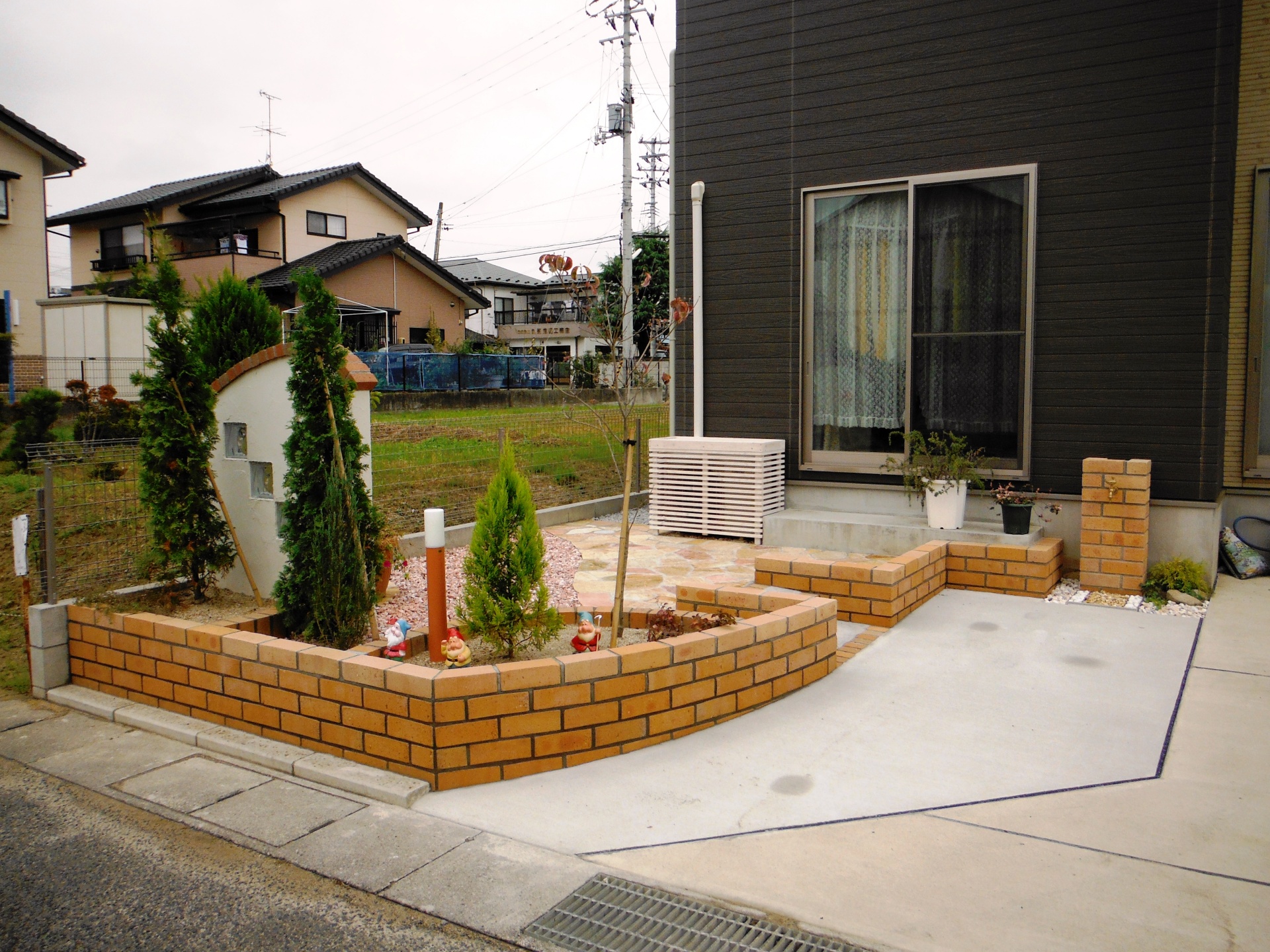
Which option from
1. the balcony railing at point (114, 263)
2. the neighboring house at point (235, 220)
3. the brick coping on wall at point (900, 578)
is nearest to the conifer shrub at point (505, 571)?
the brick coping on wall at point (900, 578)

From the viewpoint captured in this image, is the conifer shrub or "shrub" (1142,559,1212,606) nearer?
the conifer shrub

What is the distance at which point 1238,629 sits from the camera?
5.09 meters

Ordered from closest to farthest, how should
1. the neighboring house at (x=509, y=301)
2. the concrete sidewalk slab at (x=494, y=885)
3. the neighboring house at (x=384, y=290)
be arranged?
the concrete sidewalk slab at (x=494, y=885), the neighboring house at (x=384, y=290), the neighboring house at (x=509, y=301)

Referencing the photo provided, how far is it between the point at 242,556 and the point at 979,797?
3.66 metres

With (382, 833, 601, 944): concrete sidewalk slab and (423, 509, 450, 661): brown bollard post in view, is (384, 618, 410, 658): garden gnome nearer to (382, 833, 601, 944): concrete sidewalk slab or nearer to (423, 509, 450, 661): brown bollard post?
(423, 509, 450, 661): brown bollard post

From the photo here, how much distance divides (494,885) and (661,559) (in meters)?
4.39

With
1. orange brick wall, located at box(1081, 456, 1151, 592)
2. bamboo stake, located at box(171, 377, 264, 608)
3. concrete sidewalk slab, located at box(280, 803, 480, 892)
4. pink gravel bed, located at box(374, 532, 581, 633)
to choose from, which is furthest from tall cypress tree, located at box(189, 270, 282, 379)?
orange brick wall, located at box(1081, 456, 1151, 592)

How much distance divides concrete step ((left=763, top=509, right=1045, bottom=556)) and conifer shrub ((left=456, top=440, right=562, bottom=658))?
11.1ft

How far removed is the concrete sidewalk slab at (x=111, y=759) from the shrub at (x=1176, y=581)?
17.9ft

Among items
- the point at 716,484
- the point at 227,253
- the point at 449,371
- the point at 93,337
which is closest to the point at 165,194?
the point at 227,253

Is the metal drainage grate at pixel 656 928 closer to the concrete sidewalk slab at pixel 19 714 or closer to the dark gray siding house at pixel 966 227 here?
the concrete sidewalk slab at pixel 19 714

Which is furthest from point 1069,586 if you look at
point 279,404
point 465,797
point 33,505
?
point 33,505

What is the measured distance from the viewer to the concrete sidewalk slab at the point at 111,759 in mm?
3408

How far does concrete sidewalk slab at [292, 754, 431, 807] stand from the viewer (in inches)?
124
